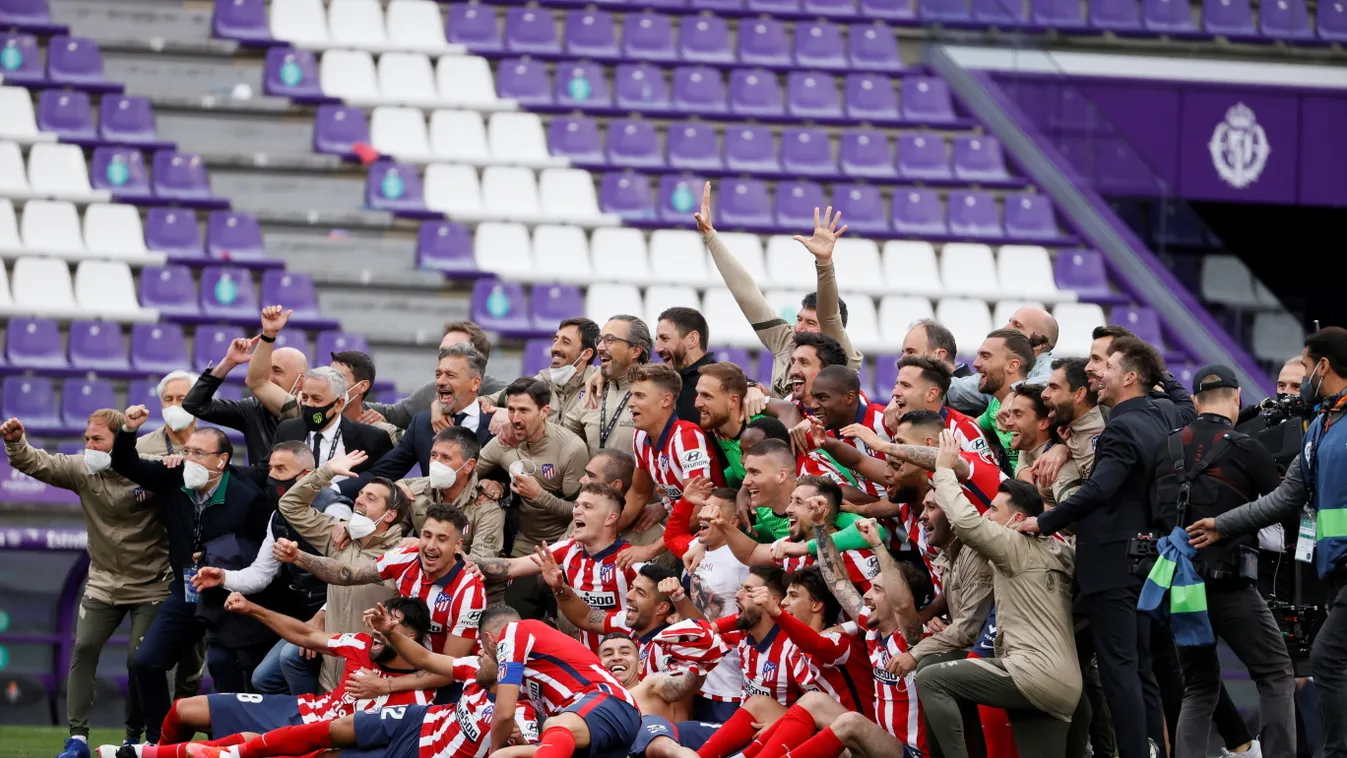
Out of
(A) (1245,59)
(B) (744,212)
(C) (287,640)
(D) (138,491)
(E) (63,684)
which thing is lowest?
(E) (63,684)

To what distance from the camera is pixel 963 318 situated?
15.3 m

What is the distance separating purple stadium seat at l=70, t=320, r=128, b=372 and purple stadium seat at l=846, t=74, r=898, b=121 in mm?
7118

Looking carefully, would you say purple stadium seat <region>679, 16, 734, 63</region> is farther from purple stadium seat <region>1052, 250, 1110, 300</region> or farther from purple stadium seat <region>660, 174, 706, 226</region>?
purple stadium seat <region>1052, 250, 1110, 300</region>

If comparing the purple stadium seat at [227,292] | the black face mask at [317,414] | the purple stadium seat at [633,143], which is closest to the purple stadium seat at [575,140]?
the purple stadium seat at [633,143]

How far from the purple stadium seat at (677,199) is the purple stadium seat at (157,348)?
437 centimetres

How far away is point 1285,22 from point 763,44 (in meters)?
5.69

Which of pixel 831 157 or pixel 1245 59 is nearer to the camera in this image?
pixel 831 157

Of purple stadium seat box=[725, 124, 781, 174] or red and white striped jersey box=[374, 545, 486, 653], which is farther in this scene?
purple stadium seat box=[725, 124, 781, 174]

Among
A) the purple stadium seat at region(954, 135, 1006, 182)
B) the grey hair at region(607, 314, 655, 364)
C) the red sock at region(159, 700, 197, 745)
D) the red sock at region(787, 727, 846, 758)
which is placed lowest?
the red sock at region(159, 700, 197, 745)

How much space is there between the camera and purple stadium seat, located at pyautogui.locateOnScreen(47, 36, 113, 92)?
15617 millimetres

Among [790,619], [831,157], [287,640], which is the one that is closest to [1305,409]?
[790,619]

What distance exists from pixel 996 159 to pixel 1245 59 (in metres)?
3.66

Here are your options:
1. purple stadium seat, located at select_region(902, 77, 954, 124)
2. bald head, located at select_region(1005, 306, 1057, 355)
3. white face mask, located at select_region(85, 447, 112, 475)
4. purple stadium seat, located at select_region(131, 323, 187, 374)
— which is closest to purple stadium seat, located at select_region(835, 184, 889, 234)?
→ purple stadium seat, located at select_region(902, 77, 954, 124)

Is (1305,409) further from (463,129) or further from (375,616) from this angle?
(463,129)
